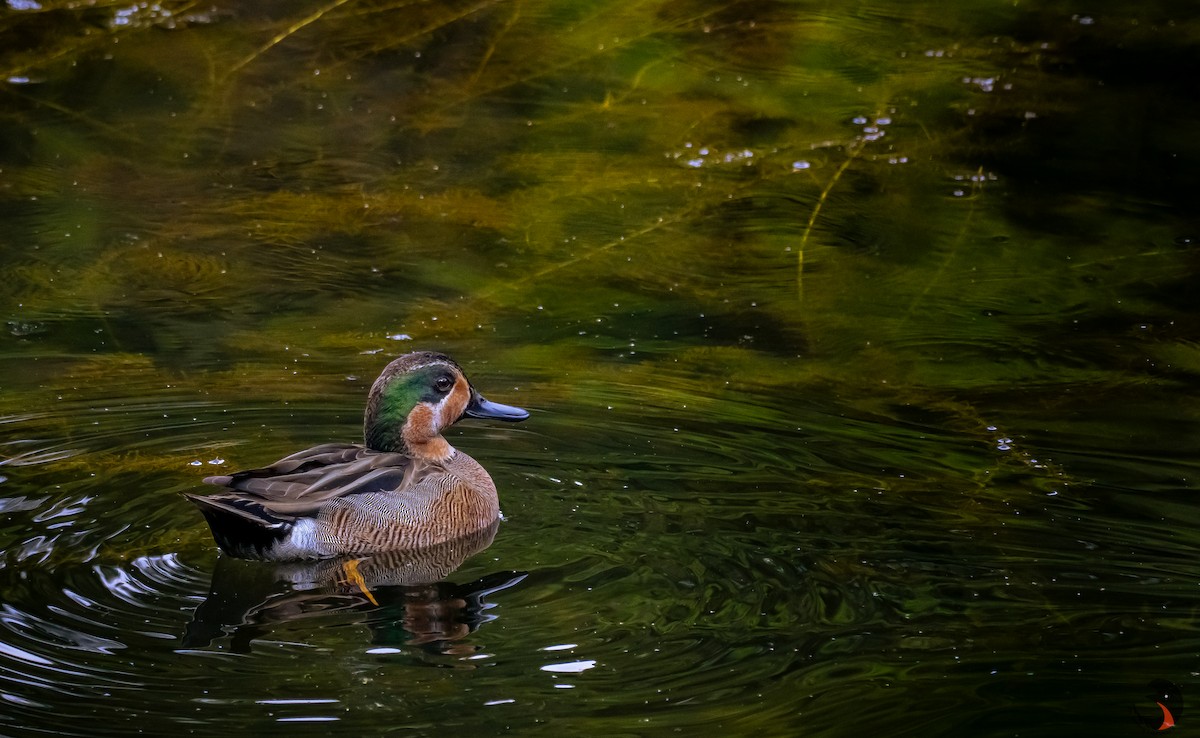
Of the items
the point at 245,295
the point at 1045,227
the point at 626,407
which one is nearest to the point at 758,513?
the point at 626,407

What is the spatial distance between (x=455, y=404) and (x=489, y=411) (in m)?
0.21

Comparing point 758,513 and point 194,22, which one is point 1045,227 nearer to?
point 758,513

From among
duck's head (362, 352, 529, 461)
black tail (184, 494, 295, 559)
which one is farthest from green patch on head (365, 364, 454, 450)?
black tail (184, 494, 295, 559)

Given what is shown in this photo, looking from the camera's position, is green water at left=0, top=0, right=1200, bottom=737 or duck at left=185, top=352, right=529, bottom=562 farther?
duck at left=185, top=352, right=529, bottom=562

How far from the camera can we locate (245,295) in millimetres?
10125

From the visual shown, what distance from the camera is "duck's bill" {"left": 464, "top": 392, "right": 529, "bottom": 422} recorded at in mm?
7789

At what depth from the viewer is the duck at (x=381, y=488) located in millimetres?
6586

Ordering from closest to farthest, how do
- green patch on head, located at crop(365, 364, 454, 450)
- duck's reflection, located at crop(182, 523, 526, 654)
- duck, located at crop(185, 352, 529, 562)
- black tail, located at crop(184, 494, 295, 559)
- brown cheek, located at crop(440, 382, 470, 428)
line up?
duck's reflection, located at crop(182, 523, 526, 654) < black tail, located at crop(184, 494, 295, 559) < duck, located at crop(185, 352, 529, 562) < green patch on head, located at crop(365, 364, 454, 450) < brown cheek, located at crop(440, 382, 470, 428)

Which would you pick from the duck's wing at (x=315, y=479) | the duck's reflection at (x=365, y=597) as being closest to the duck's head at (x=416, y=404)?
the duck's wing at (x=315, y=479)

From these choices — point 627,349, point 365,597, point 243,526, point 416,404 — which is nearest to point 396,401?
point 416,404

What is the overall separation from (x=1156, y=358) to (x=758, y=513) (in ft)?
12.0

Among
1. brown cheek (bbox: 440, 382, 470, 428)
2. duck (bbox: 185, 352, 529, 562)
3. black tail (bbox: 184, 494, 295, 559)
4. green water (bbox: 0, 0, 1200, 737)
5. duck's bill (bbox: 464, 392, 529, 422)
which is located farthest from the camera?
duck's bill (bbox: 464, 392, 529, 422)

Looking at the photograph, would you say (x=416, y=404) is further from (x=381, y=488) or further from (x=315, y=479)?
(x=315, y=479)

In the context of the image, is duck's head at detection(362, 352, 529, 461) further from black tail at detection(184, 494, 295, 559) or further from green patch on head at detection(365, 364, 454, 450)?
black tail at detection(184, 494, 295, 559)
